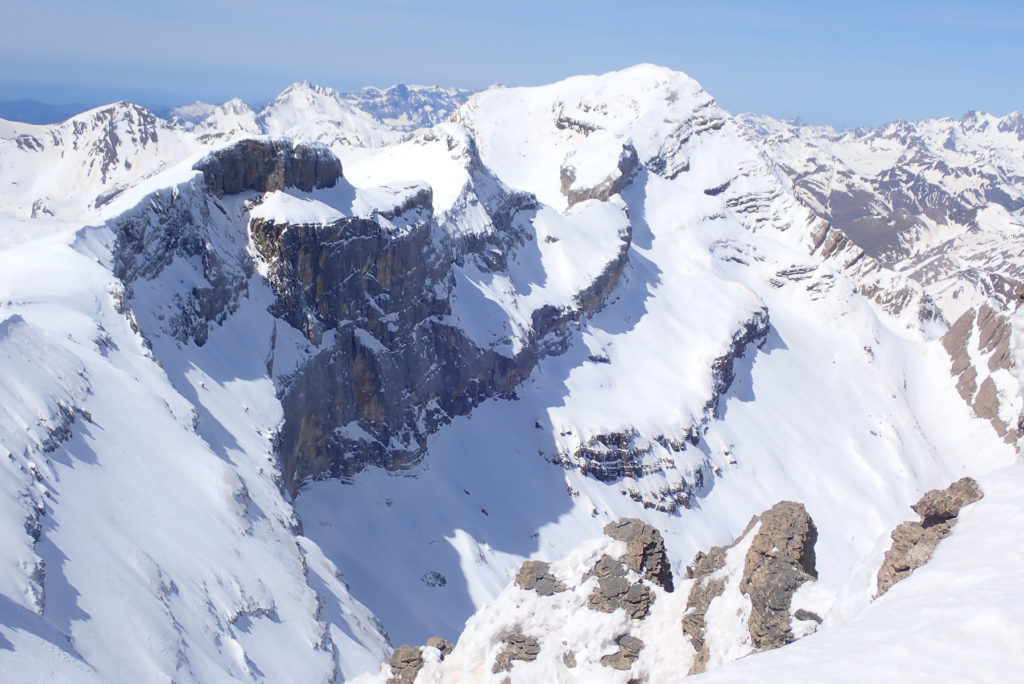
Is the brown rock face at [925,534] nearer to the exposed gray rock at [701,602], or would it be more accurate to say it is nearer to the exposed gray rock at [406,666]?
the exposed gray rock at [701,602]

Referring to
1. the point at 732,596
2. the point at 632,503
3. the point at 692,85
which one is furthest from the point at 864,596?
the point at 692,85

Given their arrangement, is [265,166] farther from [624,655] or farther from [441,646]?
[624,655]

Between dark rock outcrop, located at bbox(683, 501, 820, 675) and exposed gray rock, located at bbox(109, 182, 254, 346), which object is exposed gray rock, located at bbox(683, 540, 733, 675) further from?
exposed gray rock, located at bbox(109, 182, 254, 346)

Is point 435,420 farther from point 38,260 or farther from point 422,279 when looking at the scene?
point 38,260

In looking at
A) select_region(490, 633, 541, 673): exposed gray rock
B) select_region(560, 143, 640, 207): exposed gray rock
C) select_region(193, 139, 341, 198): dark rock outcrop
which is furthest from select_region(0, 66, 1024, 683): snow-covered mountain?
select_region(560, 143, 640, 207): exposed gray rock

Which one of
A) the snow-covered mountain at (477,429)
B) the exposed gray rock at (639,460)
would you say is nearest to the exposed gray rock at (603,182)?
the snow-covered mountain at (477,429)
